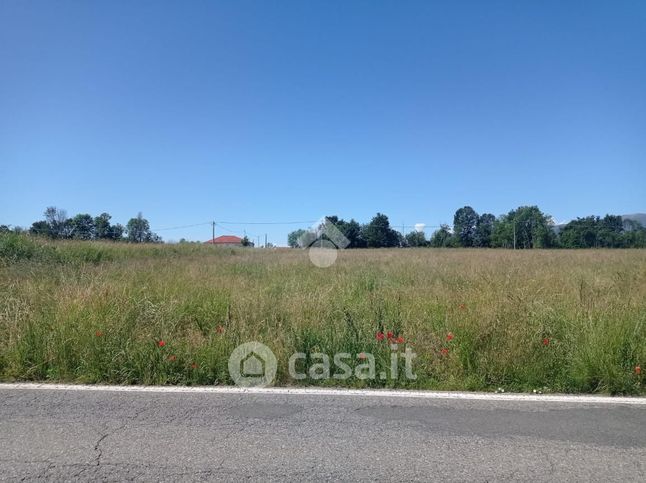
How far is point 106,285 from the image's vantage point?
295 inches

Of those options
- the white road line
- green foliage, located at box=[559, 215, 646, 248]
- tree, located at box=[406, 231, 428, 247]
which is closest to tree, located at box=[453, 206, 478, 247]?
tree, located at box=[406, 231, 428, 247]

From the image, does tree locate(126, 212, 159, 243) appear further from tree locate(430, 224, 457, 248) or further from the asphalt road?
the asphalt road

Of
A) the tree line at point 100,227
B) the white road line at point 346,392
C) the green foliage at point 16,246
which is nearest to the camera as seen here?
the white road line at point 346,392

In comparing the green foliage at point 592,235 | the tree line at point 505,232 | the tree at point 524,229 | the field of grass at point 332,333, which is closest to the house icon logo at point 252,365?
the field of grass at point 332,333

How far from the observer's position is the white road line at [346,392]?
4176mm

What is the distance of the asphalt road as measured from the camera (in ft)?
9.43

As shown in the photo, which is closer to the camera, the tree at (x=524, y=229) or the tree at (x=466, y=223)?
Answer: the tree at (x=524, y=229)

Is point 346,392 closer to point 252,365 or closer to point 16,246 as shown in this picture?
point 252,365

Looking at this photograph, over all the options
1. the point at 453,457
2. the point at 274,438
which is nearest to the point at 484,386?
the point at 453,457

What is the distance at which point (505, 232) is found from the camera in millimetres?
96750

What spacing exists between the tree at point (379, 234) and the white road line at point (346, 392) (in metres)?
101

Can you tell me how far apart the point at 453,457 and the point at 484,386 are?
175cm

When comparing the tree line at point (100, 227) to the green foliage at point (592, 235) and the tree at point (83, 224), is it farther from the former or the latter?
the green foliage at point (592, 235)

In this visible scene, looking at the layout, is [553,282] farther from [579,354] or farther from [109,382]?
[109,382]
